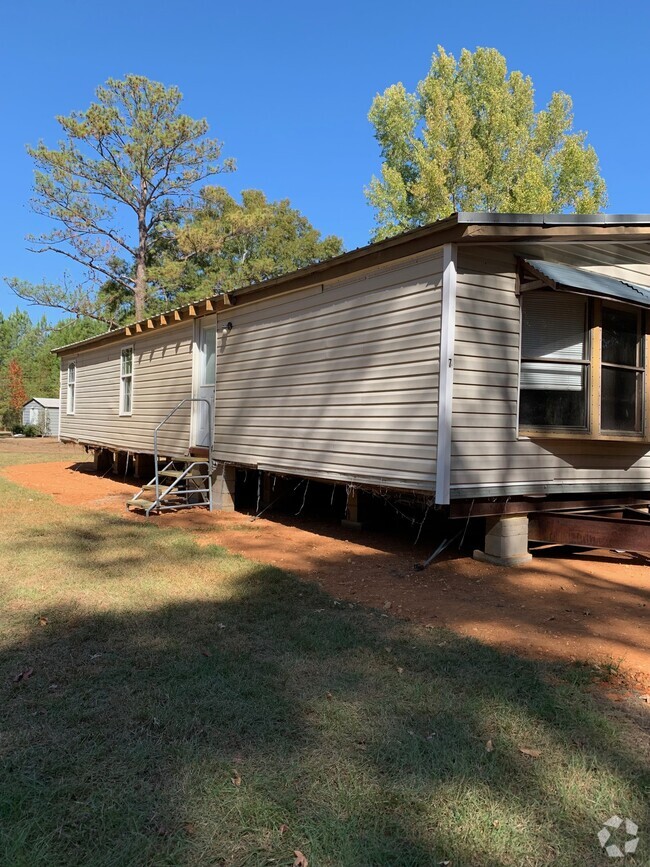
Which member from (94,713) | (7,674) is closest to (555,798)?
(94,713)

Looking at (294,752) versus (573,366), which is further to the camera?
(573,366)

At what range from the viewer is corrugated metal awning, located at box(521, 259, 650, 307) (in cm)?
553

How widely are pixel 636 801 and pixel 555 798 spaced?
301mm

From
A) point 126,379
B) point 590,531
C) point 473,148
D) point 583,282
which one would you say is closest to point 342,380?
point 583,282

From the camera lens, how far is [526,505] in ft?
20.2

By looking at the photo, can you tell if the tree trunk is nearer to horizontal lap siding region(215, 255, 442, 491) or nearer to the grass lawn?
horizontal lap siding region(215, 255, 442, 491)

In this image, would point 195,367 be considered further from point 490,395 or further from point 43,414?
point 43,414

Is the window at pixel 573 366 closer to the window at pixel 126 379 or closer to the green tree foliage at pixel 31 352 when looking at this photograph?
the window at pixel 126 379

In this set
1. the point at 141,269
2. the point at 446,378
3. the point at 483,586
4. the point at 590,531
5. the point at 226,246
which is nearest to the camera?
the point at 483,586

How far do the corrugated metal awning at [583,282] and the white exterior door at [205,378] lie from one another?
579 centimetres

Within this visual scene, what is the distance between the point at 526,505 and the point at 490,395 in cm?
127

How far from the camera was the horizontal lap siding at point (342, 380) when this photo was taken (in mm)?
5836

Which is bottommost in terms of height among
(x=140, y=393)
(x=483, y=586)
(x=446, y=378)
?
(x=483, y=586)

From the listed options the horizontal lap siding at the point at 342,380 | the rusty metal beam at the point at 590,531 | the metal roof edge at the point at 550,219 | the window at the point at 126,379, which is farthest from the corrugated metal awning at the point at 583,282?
the window at the point at 126,379
